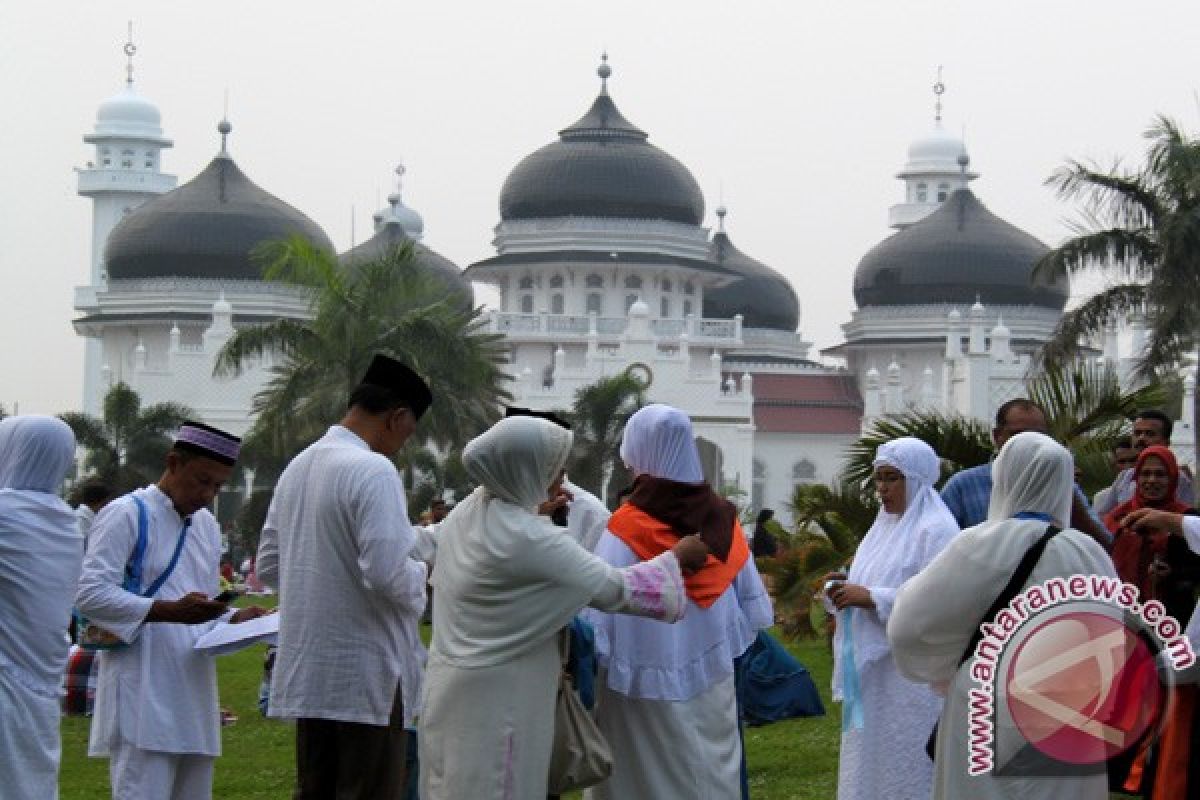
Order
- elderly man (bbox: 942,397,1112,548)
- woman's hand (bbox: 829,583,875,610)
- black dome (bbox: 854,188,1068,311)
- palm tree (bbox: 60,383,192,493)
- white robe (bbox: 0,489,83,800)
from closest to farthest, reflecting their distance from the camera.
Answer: white robe (bbox: 0,489,83,800)
woman's hand (bbox: 829,583,875,610)
elderly man (bbox: 942,397,1112,548)
palm tree (bbox: 60,383,192,493)
black dome (bbox: 854,188,1068,311)

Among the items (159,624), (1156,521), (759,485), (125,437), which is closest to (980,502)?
(1156,521)

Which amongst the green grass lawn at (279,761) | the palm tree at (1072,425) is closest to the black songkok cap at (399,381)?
the green grass lawn at (279,761)

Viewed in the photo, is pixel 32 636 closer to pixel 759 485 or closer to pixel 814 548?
pixel 814 548

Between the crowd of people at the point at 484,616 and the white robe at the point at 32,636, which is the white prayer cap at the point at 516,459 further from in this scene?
the white robe at the point at 32,636

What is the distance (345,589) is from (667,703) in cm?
91

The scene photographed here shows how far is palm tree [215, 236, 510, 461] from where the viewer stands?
28000 millimetres

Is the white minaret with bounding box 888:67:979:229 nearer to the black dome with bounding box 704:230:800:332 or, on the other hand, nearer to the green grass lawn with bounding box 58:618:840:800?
the black dome with bounding box 704:230:800:332

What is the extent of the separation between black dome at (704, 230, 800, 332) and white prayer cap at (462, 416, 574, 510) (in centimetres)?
6057

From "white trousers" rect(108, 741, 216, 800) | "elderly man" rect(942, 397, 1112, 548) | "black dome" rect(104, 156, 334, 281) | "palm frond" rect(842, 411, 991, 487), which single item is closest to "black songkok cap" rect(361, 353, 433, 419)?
"white trousers" rect(108, 741, 216, 800)

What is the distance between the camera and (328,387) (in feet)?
94.3

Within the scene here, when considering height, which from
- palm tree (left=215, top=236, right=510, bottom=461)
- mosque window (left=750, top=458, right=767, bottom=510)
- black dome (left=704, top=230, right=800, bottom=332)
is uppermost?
black dome (left=704, top=230, right=800, bottom=332)

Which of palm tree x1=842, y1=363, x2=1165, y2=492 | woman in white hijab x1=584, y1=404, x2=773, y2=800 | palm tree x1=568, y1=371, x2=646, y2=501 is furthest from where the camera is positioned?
palm tree x1=568, y1=371, x2=646, y2=501

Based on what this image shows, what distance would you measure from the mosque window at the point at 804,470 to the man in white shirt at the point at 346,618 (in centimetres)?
5364

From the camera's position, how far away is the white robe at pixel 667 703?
6.62 m
